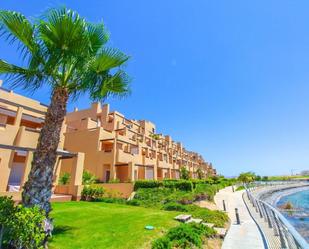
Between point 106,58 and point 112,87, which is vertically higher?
point 106,58

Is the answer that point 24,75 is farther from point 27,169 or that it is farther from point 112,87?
point 27,169

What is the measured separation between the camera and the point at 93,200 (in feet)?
61.4

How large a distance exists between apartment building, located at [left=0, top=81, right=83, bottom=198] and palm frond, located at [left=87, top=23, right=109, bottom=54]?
9.20 meters

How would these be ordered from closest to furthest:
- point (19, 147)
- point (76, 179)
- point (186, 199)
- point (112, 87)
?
point (112, 87)
point (19, 147)
point (186, 199)
point (76, 179)

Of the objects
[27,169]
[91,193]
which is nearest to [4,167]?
[27,169]

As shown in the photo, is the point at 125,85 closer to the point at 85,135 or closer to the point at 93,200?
the point at 93,200

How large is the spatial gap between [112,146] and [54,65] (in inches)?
1009

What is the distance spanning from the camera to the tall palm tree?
5.81 m

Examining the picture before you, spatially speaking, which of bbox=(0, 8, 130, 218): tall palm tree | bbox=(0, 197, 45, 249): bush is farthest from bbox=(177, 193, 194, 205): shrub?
bbox=(0, 197, 45, 249): bush

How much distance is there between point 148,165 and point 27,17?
99.1 feet

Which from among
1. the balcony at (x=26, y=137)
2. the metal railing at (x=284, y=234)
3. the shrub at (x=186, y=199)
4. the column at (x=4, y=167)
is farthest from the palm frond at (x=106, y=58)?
the shrub at (x=186, y=199)

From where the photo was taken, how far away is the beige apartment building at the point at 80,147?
1591 centimetres

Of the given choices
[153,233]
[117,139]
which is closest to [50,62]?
[153,233]

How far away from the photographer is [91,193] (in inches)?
745
